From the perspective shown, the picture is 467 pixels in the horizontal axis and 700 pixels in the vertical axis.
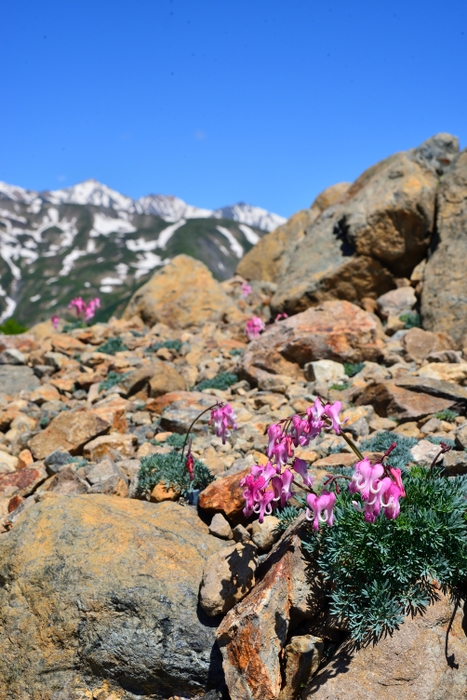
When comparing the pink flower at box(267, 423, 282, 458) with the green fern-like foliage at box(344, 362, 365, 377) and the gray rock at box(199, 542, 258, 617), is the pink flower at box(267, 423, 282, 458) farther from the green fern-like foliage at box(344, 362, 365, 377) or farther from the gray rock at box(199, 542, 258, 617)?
the green fern-like foliage at box(344, 362, 365, 377)

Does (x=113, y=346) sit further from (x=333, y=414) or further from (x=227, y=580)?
(x=333, y=414)

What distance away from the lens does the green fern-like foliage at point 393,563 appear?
462 centimetres

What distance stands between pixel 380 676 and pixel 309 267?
12.7 meters

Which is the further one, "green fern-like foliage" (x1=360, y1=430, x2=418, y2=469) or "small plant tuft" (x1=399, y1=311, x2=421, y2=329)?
"small plant tuft" (x1=399, y1=311, x2=421, y2=329)

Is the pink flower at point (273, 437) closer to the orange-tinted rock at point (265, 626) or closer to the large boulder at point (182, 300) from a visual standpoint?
the orange-tinted rock at point (265, 626)

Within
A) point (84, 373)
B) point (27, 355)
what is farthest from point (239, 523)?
point (27, 355)

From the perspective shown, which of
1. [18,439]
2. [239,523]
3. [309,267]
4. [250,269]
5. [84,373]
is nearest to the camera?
[239,523]

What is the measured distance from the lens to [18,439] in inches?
372

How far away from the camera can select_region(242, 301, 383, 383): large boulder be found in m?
12.2

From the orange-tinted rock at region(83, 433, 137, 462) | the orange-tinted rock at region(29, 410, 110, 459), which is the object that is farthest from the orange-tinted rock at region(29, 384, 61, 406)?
the orange-tinted rock at region(83, 433, 137, 462)

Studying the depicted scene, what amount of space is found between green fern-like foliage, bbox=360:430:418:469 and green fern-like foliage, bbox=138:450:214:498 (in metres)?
2.08

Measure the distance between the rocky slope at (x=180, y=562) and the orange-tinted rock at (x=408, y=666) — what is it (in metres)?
0.01

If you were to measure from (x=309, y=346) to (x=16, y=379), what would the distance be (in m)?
6.92

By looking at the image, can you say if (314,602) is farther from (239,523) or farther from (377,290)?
(377,290)
